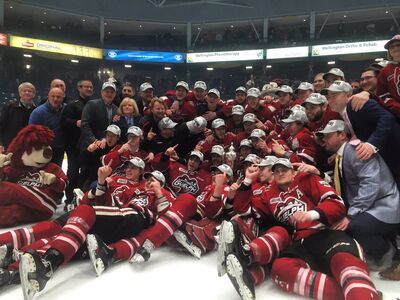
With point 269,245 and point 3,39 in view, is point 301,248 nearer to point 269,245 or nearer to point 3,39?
point 269,245

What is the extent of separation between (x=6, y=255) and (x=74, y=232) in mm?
458

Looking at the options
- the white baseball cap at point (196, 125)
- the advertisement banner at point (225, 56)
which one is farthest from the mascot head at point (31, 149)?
the advertisement banner at point (225, 56)

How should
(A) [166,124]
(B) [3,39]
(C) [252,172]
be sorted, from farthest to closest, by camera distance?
(B) [3,39] → (A) [166,124] → (C) [252,172]

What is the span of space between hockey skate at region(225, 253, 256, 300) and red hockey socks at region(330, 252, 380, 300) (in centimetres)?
48

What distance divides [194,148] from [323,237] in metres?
2.28

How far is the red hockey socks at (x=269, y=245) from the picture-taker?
2.27m

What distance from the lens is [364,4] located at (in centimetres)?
1512

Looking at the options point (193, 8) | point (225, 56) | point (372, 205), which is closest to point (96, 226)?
point (372, 205)

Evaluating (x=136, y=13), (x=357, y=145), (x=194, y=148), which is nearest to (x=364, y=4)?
(x=136, y=13)

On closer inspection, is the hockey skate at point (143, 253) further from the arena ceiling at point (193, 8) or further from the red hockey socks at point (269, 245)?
the arena ceiling at point (193, 8)

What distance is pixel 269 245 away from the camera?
7.63 feet

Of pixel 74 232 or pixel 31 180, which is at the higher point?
pixel 31 180

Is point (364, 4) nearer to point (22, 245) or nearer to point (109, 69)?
point (109, 69)

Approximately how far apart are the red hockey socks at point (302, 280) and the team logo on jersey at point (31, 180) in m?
2.42
